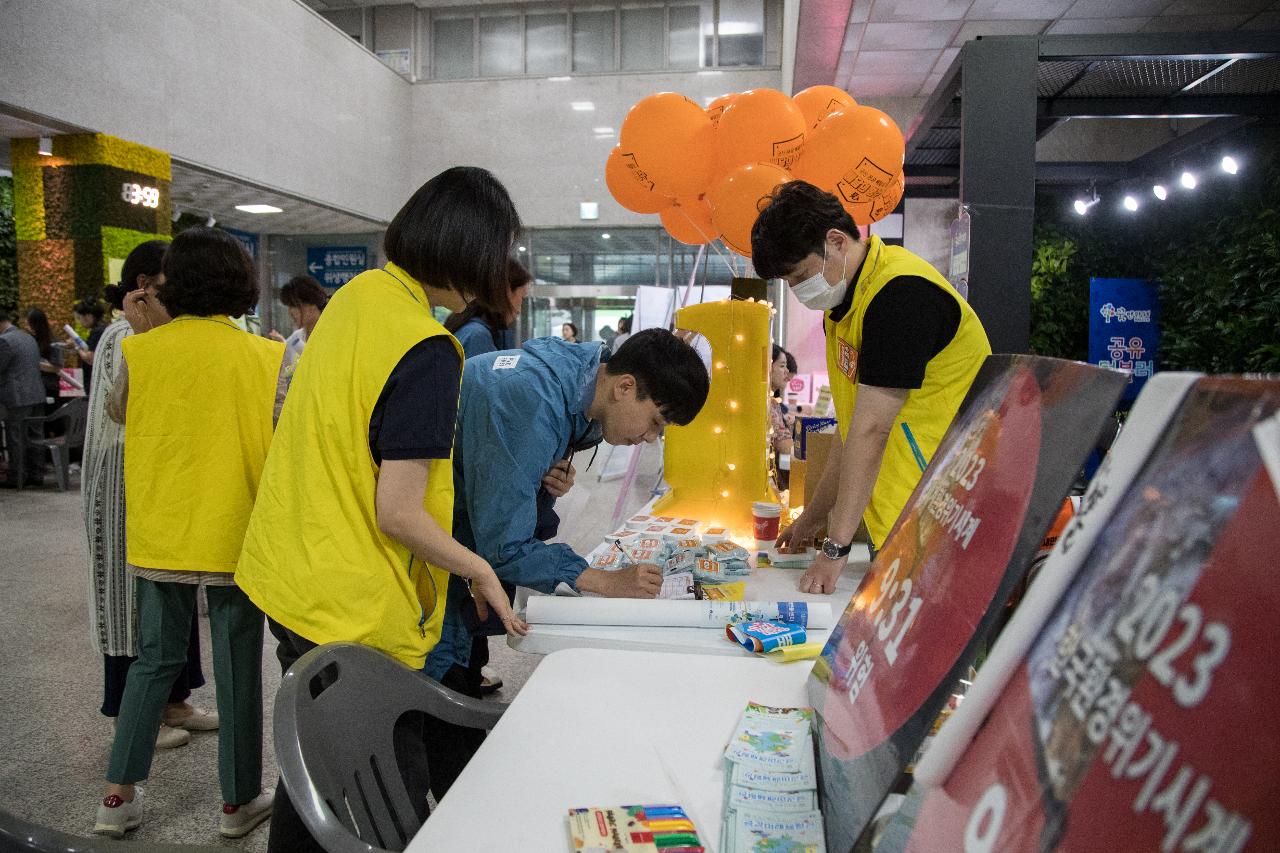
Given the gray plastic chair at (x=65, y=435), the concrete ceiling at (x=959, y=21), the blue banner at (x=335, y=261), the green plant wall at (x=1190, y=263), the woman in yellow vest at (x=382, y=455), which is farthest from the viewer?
the blue banner at (x=335, y=261)

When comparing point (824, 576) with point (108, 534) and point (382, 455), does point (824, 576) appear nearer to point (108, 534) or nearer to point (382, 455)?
point (382, 455)

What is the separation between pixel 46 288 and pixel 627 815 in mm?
8093

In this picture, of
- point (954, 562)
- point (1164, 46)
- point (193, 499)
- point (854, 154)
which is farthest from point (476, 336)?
point (1164, 46)

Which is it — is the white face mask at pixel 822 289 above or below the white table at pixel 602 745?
above

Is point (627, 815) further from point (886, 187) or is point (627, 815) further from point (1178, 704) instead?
point (886, 187)

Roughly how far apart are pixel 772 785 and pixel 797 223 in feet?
4.00

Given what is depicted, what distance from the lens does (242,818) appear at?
6.75 feet

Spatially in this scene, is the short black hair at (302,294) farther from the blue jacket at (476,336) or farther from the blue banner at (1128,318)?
the blue banner at (1128,318)

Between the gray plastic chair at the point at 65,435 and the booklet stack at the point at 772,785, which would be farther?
the gray plastic chair at the point at 65,435

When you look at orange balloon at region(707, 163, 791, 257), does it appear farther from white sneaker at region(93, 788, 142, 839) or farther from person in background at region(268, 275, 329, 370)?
white sneaker at region(93, 788, 142, 839)

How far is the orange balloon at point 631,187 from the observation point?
3531 mm

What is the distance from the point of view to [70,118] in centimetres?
638

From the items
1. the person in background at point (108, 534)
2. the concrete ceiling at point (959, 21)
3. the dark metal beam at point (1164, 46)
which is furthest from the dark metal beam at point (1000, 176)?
the person in background at point (108, 534)

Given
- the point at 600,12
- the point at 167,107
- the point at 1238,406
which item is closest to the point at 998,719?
the point at 1238,406
